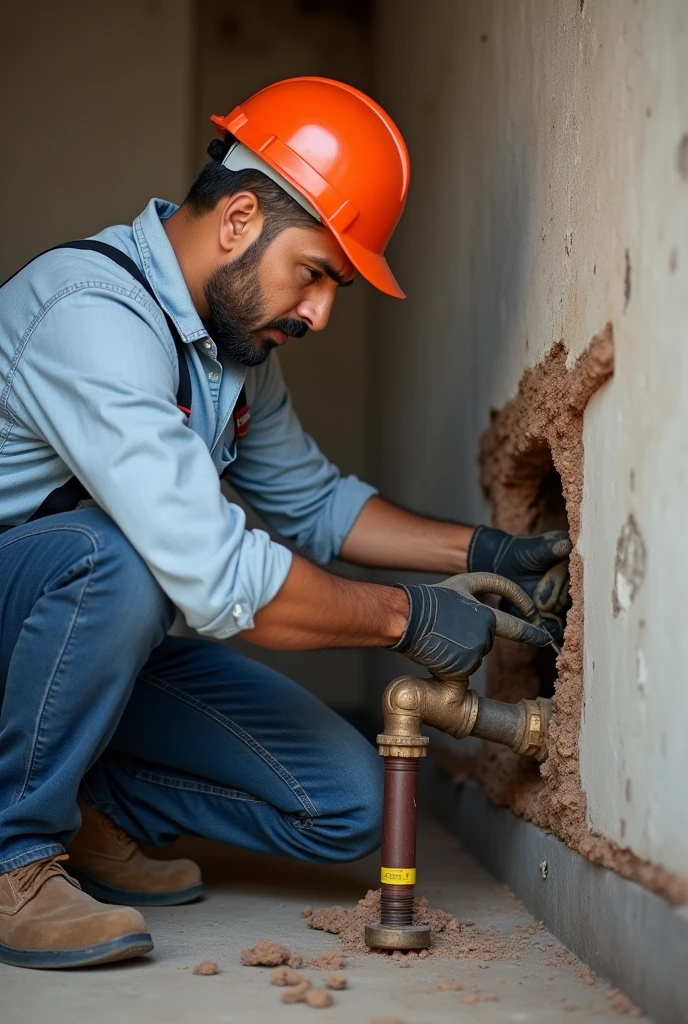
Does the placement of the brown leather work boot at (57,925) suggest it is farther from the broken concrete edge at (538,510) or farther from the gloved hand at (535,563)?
the gloved hand at (535,563)

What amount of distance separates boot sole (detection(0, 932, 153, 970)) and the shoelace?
0.10 m

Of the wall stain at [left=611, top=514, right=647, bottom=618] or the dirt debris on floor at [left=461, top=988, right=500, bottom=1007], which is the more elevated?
the wall stain at [left=611, top=514, right=647, bottom=618]

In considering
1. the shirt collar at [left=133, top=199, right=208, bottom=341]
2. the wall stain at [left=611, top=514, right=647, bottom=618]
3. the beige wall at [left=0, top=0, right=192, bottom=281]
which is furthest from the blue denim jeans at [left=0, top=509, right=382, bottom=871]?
the beige wall at [left=0, top=0, right=192, bottom=281]

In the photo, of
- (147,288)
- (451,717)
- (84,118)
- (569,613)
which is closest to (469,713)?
(451,717)

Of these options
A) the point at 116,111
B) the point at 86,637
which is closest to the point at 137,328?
the point at 86,637

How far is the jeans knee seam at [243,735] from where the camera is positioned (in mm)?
2191

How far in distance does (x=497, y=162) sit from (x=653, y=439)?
4.36ft

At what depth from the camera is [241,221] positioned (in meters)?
2.04

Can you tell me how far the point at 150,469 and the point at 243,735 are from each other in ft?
2.52

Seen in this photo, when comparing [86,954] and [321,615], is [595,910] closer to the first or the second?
[321,615]

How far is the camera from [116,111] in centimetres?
362

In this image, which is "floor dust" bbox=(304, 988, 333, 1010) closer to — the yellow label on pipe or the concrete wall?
the yellow label on pipe

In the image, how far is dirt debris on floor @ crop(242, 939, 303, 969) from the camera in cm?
171

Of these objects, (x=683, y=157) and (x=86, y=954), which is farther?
(x=86, y=954)
